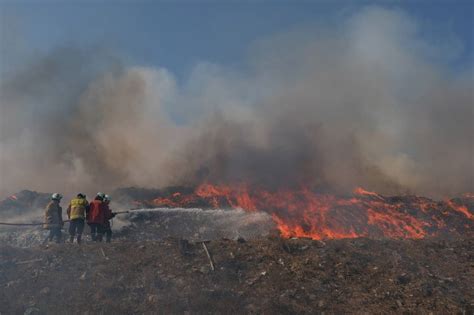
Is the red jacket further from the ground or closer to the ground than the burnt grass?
further from the ground

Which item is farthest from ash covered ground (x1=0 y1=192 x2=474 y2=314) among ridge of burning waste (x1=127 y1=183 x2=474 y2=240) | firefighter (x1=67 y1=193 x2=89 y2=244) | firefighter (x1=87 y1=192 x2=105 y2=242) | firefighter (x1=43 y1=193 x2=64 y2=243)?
ridge of burning waste (x1=127 y1=183 x2=474 y2=240)

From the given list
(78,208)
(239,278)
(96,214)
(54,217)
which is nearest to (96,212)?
(96,214)

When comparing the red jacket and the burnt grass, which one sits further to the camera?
the red jacket

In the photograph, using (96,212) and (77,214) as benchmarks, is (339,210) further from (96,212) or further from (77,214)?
(77,214)

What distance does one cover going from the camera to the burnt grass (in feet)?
35.6

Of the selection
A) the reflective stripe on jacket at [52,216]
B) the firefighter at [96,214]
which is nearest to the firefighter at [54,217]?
the reflective stripe on jacket at [52,216]

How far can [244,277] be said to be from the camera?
12680 mm

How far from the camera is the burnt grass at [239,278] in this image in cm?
1085

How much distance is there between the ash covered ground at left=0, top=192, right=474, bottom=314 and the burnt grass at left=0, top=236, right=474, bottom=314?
0.09 feet

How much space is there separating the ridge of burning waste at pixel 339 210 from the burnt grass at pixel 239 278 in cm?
766

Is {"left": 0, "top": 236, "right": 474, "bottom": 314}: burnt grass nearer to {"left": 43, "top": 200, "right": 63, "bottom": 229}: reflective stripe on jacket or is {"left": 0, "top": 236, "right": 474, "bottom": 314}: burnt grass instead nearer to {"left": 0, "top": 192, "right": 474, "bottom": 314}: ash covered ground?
{"left": 0, "top": 192, "right": 474, "bottom": 314}: ash covered ground

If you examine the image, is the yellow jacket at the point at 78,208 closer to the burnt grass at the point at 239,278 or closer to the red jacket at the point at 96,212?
the red jacket at the point at 96,212

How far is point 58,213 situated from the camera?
56.5 ft

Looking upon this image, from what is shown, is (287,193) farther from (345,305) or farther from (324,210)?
(345,305)
